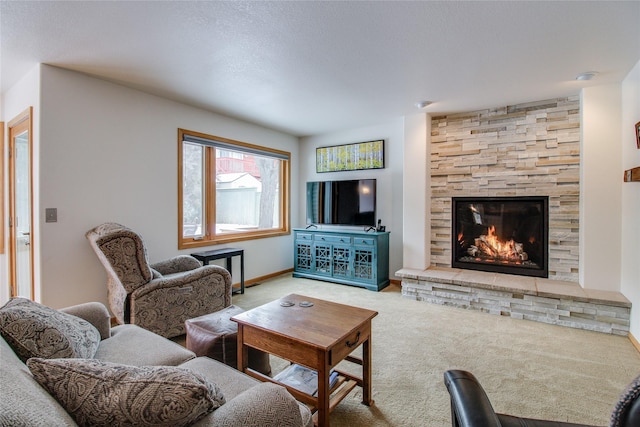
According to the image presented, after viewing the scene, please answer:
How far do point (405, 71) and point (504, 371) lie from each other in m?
2.59

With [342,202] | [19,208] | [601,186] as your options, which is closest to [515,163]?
[601,186]

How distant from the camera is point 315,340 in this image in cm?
164

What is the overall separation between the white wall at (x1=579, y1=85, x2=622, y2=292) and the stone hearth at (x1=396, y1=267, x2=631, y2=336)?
0.26 m

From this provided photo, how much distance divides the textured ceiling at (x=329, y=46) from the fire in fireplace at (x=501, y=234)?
1.29 meters

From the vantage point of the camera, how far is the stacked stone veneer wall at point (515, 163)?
3.64 metres

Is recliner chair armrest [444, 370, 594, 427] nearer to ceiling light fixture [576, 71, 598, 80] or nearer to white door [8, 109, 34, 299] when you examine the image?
ceiling light fixture [576, 71, 598, 80]

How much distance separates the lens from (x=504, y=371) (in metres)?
2.32

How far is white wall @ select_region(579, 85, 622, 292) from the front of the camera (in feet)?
10.5

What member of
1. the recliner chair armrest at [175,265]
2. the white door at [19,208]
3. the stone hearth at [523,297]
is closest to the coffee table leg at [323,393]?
the recliner chair armrest at [175,265]

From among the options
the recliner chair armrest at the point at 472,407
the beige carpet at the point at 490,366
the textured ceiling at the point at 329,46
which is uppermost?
the textured ceiling at the point at 329,46

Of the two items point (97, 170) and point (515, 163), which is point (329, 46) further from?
point (515, 163)

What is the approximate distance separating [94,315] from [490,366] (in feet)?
8.93

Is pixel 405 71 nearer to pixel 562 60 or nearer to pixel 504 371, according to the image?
pixel 562 60

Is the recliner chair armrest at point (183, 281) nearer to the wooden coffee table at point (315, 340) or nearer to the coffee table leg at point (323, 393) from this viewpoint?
the wooden coffee table at point (315, 340)
